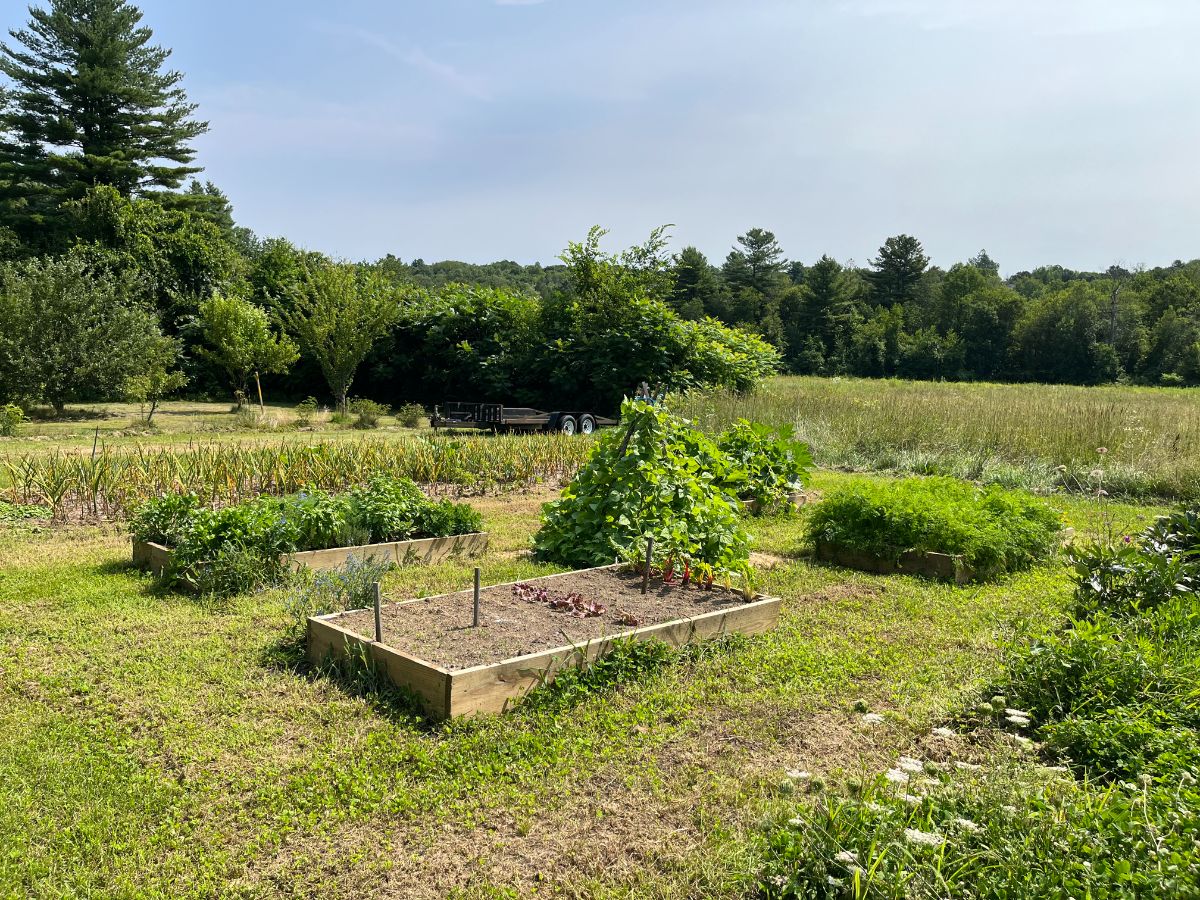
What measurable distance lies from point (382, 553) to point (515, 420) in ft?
35.9

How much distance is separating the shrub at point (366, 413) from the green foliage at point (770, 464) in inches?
456

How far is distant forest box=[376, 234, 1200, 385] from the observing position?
47.3 metres

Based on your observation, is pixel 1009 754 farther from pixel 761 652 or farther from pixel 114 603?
pixel 114 603

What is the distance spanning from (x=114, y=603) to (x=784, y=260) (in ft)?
236

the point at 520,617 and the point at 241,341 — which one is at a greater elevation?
the point at 241,341

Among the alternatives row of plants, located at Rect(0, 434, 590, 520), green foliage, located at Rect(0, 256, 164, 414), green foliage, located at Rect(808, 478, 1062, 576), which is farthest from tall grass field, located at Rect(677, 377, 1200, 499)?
green foliage, located at Rect(0, 256, 164, 414)

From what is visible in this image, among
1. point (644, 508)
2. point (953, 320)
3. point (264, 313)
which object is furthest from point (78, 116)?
point (953, 320)

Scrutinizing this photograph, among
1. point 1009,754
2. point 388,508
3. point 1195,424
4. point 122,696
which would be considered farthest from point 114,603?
point 1195,424

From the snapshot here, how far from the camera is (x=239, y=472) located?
27.2 feet

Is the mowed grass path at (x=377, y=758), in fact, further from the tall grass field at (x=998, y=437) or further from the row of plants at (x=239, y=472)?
the tall grass field at (x=998, y=437)

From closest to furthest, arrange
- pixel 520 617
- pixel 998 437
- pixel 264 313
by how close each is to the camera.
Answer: pixel 520 617 < pixel 998 437 < pixel 264 313

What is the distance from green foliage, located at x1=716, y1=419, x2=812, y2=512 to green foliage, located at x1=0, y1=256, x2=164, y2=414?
1688 centimetres

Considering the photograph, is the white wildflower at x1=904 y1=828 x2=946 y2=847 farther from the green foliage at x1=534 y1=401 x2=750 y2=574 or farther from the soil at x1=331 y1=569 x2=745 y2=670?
the green foliage at x1=534 y1=401 x2=750 y2=574

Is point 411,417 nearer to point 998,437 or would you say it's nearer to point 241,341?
point 241,341
